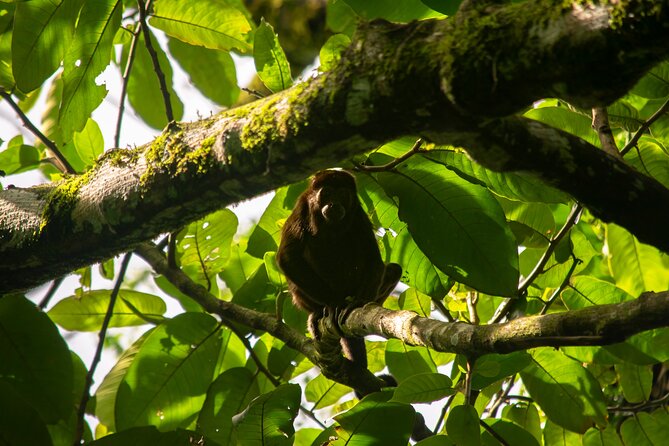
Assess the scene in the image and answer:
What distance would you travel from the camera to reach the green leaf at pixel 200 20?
3.00 metres

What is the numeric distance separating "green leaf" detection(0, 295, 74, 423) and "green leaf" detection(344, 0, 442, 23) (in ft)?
5.24

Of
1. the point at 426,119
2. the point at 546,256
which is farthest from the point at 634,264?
the point at 426,119

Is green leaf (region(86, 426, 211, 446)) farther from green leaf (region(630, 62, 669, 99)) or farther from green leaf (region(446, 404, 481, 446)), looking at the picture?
green leaf (region(630, 62, 669, 99))

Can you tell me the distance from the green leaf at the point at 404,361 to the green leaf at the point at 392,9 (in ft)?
4.17

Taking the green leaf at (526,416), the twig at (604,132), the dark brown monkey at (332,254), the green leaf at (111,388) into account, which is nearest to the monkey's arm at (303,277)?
the dark brown monkey at (332,254)

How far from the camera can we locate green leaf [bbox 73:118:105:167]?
129 inches

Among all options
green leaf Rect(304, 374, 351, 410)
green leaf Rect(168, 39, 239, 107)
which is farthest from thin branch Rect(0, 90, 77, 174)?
green leaf Rect(304, 374, 351, 410)

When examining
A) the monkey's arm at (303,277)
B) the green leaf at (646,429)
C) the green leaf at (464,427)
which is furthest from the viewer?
the monkey's arm at (303,277)

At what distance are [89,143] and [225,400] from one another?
146 cm

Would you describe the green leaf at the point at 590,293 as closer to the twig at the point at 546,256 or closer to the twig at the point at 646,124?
the twig at the point at 546,256

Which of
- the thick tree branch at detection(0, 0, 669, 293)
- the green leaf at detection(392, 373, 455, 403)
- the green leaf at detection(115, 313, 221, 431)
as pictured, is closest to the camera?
the thick tree branch at detection(0, 0, 669, 293)

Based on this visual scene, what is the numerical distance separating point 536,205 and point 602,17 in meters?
1.60

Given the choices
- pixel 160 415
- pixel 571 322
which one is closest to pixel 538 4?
pixel 571 322

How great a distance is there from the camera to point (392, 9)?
2.09 metres
